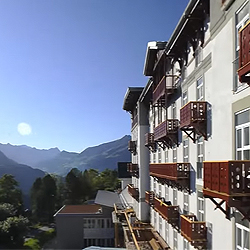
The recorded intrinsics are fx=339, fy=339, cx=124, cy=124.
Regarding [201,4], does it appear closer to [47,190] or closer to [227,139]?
[227,139]

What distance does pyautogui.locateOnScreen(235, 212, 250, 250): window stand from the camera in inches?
297

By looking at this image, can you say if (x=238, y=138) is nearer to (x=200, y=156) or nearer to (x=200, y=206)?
(x=200, y=156)

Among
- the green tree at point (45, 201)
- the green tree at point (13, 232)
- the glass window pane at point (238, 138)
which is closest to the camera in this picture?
the glass window pane at point (238, 138)

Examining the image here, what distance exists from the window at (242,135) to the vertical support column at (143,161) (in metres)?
18.3

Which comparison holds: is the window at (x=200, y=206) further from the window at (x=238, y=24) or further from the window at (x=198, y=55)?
the window at (x=238, y=24)

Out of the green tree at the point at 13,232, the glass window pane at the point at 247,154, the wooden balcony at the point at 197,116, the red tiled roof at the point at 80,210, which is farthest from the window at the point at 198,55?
the green tree at the point at 13,232

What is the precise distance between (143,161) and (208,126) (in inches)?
636

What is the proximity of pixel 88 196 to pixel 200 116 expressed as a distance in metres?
50.1

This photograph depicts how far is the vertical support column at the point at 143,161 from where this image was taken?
25866 mm

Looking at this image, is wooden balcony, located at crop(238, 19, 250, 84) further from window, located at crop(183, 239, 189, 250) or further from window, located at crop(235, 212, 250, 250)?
window, located at crop(183, 239, 189, 250)

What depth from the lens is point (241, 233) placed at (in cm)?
786

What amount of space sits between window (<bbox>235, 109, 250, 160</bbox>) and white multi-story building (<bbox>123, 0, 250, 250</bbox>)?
0.05 feet

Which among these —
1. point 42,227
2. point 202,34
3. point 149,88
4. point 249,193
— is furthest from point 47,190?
point 249,193

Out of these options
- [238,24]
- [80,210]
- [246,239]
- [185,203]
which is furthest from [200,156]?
[80,210]
